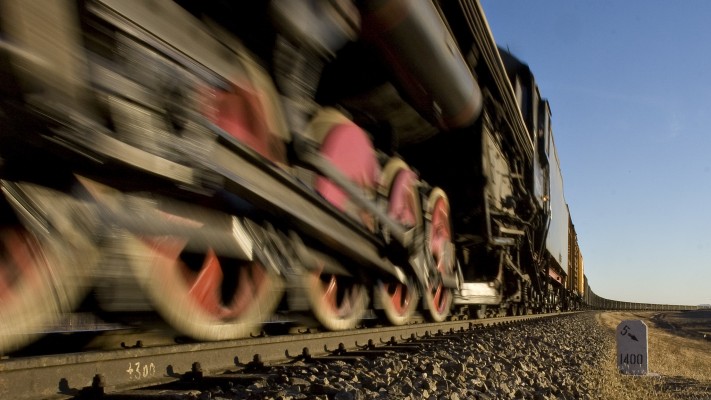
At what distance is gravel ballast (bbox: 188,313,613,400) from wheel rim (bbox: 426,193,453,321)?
1.01 meters

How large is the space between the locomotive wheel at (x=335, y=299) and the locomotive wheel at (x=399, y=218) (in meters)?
0.20

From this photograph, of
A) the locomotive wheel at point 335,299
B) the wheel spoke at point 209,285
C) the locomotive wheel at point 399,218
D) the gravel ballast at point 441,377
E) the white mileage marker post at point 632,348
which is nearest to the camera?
the gravel ballast at point 441,377

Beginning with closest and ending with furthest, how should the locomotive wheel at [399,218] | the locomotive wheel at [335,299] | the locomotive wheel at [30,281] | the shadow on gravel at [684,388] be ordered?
the locomotive wheel at [30,281]
the locomotive wheel at [335,299]
the shadow on gravel at [684,388]
the locomotive wheel at [399,218]

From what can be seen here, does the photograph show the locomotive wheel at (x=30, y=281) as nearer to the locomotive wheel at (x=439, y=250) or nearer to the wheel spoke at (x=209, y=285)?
the wheel spoke at (x=209, y=285)

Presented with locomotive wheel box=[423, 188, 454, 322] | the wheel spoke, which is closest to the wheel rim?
locomotive wheel box=[423, 188, 454, 322]

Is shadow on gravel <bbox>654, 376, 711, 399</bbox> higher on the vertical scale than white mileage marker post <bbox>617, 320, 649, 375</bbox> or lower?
lower

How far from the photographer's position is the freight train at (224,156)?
2035 mm

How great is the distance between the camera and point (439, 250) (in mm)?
6199

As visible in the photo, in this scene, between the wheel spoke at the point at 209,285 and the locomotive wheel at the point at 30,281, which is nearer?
the locomotive wheel at the point at 30,281

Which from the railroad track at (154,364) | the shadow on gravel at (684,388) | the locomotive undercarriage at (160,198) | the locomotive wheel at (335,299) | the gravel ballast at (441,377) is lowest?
the shadow on gravel at (684,388)

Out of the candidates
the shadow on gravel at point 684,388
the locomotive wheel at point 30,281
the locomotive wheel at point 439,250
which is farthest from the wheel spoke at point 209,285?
the shadow on gravel at point 684,388

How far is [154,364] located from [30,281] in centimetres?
58

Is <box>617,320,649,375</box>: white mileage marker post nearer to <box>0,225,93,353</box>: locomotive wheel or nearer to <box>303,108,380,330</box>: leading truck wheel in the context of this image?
<box>303,108,380,330</box>: leading truck wheel

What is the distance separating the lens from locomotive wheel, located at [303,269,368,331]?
3.83 meters
